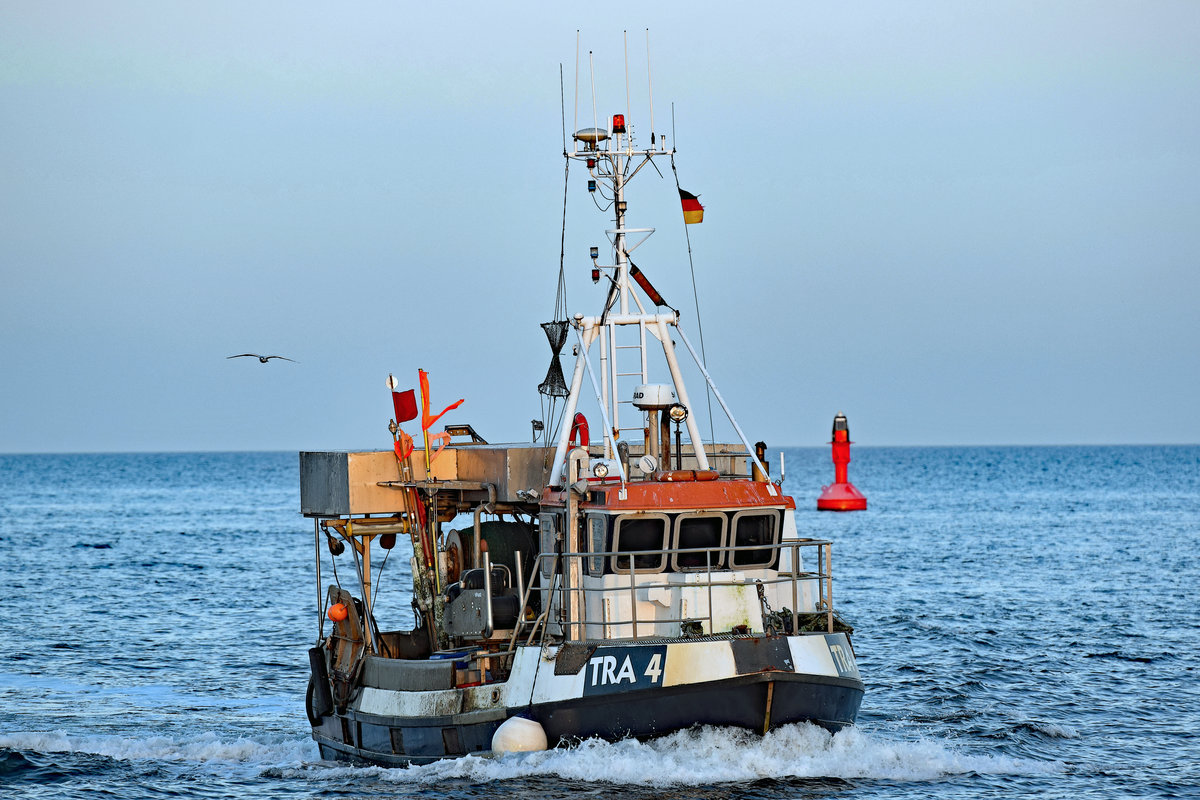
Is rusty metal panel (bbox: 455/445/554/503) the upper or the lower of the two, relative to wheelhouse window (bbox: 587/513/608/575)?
upper

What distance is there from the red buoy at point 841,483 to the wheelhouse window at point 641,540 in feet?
35.6

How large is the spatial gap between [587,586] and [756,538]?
2147 millimetres

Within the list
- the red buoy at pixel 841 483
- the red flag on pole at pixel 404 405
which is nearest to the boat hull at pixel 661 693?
the red flag on pole at pixel 404 405

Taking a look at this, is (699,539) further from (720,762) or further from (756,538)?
(720,762)

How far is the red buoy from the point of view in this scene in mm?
28781

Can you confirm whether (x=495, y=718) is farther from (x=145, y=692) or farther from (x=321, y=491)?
(x=145, y=692)

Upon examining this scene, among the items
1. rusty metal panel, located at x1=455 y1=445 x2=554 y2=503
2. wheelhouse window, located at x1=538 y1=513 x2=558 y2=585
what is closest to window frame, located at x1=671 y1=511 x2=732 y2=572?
wheelhouse window, located at x1=538 y1=513 x2=558 y2=585

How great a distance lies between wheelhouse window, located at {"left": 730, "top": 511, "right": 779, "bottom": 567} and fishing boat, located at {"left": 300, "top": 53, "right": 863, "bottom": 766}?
0.02 meters

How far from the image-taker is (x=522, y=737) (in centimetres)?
1752

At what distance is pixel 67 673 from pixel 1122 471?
138m

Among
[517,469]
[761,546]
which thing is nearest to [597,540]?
[761,546]

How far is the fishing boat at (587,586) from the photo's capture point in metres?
17.2

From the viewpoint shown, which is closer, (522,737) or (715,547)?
(522,737)

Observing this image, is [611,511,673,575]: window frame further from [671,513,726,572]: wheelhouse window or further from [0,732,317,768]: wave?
[0,732,317,768]: wave
